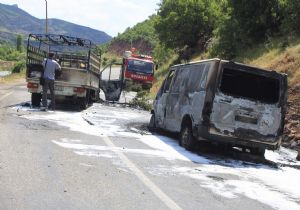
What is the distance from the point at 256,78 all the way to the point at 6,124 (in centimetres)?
606

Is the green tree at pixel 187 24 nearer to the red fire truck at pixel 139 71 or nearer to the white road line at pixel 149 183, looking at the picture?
the red fire truck at pixel 139 71

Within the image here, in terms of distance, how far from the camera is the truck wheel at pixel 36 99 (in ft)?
59.7

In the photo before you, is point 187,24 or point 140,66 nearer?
point 140,66

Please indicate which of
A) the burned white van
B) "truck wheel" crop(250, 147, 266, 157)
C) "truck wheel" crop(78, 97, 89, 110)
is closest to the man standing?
"truck wheel" crop(78, 97, 89, 110)

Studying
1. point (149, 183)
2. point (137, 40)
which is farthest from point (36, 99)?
point (137, 40)

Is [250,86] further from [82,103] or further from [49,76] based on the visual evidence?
[82,103]

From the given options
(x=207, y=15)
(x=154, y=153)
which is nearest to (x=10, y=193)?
(x=154, y=153)

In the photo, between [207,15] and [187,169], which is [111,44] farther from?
[187,169]

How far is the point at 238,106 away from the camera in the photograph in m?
10.4

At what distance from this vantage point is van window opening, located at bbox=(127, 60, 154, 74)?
38.6m

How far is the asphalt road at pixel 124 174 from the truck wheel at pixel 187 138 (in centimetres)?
23

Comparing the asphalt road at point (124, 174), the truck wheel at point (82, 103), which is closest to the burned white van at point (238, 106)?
the asphalt road at point (124, 174)

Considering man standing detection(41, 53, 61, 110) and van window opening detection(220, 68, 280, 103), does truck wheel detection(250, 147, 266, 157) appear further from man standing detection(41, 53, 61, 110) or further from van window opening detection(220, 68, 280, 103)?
man standing detection(41, 53, 61, 110)

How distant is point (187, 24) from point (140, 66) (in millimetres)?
6124
